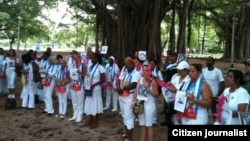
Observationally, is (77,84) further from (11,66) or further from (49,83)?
(11,66)

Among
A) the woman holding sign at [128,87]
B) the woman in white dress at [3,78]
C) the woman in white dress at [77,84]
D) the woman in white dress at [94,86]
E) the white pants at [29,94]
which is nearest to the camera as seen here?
the woman holding sign at [128,87]

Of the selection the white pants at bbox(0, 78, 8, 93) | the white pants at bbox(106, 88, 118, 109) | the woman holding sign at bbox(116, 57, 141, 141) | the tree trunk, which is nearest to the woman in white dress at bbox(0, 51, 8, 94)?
the white pants at bbox(0, 78, 8, 93)

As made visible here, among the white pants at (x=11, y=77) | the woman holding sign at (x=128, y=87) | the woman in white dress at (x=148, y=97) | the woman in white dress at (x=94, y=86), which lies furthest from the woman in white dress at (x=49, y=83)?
the woman in white dress at (x=148, y=97)

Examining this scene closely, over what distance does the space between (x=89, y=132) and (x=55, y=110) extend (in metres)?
3.15

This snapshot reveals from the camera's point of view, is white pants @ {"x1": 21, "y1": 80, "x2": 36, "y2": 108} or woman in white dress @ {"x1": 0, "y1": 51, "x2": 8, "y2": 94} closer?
white pants @ {"x1": 21, "y1": 80, "x2": 36, "y2": 108}

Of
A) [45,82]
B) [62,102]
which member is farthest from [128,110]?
[45,82]

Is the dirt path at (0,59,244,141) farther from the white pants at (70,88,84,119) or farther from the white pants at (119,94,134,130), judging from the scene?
the white pants at (119,94,134,130)

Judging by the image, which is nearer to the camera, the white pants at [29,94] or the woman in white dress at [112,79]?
the woman in white dress at [112,79]

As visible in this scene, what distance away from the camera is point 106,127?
30.5ft

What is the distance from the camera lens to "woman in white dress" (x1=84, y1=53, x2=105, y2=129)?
9023 millimetres

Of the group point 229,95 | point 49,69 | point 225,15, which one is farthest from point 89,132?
point 225,15

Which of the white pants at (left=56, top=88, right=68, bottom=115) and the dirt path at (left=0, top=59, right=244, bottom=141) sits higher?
the white pants at (left=56, top=88, right=68, bottom=115)

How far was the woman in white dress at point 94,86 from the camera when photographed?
9.02 metres

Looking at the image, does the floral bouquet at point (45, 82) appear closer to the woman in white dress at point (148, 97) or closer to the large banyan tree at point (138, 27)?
the large banyan tree at point (138, 27)
